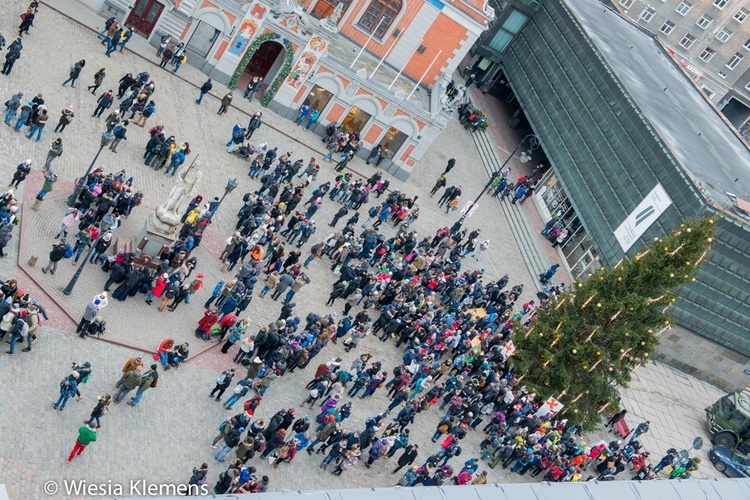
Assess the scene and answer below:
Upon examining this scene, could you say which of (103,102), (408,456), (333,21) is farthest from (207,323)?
(333,21)

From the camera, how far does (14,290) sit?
24.4 metres

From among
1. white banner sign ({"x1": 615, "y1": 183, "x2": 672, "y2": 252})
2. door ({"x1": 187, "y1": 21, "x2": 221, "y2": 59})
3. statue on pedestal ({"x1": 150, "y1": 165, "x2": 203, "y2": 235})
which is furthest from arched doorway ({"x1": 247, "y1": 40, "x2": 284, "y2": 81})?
white banner sign ({"x1": 615, "y1": 183, "x2": 672, "y2": 252})

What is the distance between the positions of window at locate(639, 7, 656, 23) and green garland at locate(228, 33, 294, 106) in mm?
49323

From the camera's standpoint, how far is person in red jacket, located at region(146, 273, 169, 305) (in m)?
29.2

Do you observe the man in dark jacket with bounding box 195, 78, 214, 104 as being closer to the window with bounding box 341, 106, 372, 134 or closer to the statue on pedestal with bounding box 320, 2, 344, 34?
the statue on pedestal with bounding box 320, 2, 344, 34

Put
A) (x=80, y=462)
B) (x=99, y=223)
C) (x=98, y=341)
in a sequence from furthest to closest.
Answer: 1. (x=99, y=223)
2. (x=98, y=341)
3. (x=80, y=462)

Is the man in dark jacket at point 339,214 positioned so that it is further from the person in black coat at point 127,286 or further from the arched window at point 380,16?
the arched window at point 380,16

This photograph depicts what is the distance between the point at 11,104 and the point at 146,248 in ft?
23.0

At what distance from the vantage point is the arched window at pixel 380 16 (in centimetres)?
5050

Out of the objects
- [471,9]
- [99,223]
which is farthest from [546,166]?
[99,223]

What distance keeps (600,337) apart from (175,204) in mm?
16323

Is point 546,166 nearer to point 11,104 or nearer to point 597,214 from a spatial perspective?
point 597,214

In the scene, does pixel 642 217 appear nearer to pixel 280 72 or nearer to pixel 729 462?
pixel 729 462

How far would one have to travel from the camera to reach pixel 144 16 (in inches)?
1762
